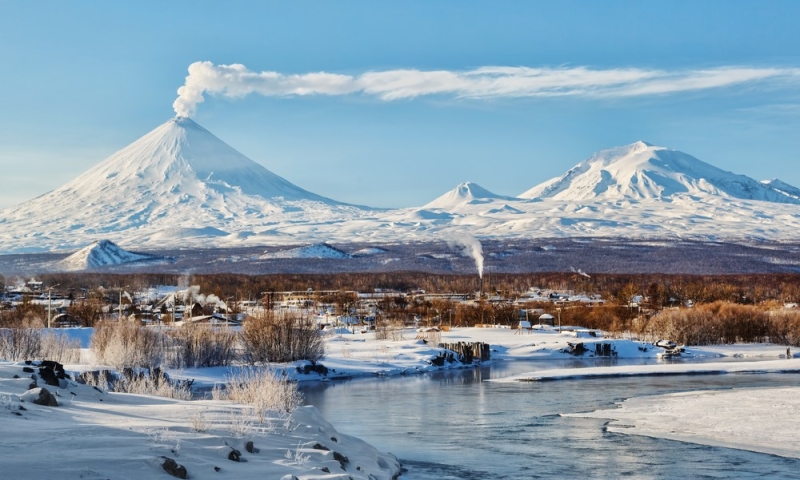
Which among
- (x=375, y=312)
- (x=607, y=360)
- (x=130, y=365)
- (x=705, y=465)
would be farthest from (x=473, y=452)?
(x=375, y=312)

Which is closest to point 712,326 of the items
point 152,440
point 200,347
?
point 200,347

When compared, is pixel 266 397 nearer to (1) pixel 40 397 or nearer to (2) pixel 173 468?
(1) pixel 40 397

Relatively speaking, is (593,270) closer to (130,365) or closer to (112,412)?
(130,365)

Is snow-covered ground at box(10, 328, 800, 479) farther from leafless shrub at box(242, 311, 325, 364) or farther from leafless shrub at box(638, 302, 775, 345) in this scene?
leafless shrub at box(638, 302, 775, 345)

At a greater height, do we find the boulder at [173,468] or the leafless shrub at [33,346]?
the leafless shrub at [33,346]

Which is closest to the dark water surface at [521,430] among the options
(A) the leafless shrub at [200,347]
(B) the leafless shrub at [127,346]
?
(A) the leafless shrub at [200,347]

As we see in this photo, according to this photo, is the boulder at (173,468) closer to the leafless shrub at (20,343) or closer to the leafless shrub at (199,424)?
the leafless shrub at (199,424)
